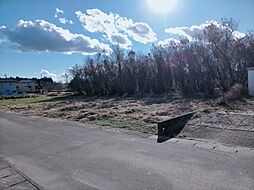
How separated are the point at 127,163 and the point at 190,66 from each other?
75.7ft

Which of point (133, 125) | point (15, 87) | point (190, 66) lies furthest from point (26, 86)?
point (133, 125)

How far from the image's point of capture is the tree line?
81.7 feet

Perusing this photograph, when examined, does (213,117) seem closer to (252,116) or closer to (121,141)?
(252,116)

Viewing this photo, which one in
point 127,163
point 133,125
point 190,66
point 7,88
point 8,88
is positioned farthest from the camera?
point 8,88

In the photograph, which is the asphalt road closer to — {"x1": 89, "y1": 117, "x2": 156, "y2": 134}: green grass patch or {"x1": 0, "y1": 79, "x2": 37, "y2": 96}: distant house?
{"x1": 89, "y1": 117, "x2": 156, "y2": 134}: green grass patch

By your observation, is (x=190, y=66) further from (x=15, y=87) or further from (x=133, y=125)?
(x=15, y=87)

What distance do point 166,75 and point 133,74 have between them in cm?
534

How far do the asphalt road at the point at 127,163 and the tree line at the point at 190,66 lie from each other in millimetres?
18737

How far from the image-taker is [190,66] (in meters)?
27.2

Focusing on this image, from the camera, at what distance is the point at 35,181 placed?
4820 millimetres

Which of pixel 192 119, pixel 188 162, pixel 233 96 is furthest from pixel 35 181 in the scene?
pixel 233 96

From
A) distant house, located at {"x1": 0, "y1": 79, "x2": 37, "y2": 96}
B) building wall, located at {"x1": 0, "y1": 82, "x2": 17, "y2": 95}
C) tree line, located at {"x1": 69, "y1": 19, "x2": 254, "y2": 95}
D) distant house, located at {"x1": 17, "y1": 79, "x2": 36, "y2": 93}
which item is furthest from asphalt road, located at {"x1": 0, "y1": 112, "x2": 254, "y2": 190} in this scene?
distant house, located at {"x1": 17, "y1": 79, "x2": 36, "y2": 93}

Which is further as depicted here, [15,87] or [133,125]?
[15,87]

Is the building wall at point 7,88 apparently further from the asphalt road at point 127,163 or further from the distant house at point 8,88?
the asphalt road at point 127,163
